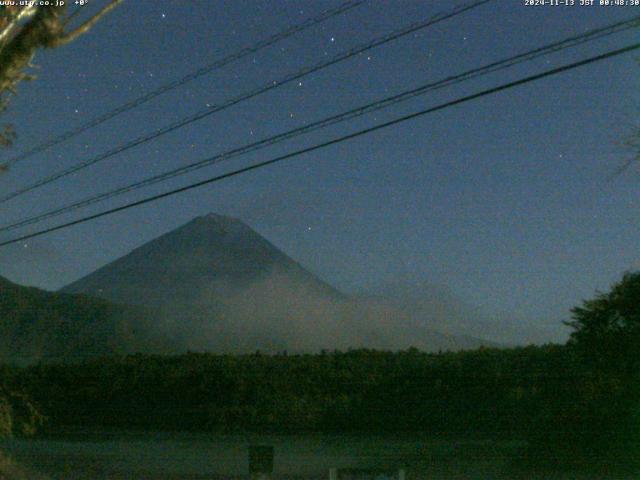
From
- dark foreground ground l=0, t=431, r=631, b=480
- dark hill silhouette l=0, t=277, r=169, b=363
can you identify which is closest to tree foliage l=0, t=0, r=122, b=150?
dark foreground ground l=0, t=431, r=631, b=480

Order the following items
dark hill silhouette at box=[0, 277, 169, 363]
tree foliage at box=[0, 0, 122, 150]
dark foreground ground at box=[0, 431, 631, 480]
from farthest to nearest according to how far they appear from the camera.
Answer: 1. dark hill silhouette at box=[0, 277, 169, 363]
2. dark foreground ground at box=[0, 431, 631, 480]
3. tree foliage at box=[0, 0, 122, 150]

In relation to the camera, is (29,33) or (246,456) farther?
(246,456)

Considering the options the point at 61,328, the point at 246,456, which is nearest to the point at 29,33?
the point at 246,456

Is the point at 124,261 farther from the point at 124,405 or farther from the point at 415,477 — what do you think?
the point at 415,477

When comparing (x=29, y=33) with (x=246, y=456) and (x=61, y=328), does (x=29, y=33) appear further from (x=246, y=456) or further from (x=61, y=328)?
(x=61, y=328)

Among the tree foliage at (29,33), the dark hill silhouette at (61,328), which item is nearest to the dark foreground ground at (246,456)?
the tree foliage at (29,33)

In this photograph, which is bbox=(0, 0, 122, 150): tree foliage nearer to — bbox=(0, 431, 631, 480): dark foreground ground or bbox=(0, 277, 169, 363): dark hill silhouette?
bbox=(0, 431, 631, 480): dark foreground ground

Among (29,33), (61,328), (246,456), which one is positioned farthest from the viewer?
(61,328)

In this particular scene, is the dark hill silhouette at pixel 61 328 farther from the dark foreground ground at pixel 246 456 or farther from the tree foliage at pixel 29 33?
the tree foliage at pixel 29 33

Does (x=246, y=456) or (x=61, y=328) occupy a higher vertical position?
(x=61, y=328)

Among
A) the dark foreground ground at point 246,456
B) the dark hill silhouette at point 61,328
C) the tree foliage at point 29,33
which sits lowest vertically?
the dark foreground ground at point 246,456

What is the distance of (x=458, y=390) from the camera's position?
27672 mm

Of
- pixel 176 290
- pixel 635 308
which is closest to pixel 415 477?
pixel 635 308

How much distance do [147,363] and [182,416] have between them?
4.08 meters
